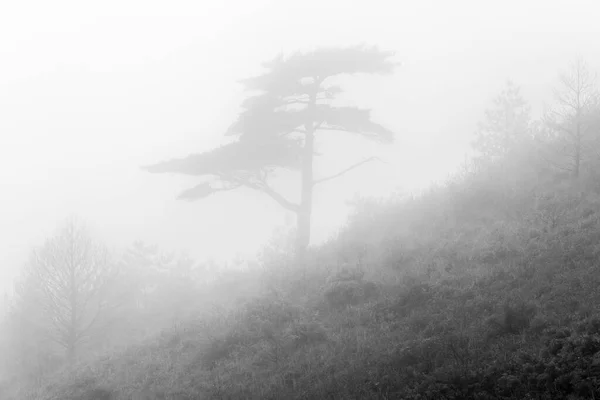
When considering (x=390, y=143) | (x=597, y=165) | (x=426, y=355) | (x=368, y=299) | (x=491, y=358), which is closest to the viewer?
(x=491, y=358)

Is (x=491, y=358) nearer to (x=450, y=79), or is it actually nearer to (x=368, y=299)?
(x=368, y=299)

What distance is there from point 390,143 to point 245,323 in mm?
11343

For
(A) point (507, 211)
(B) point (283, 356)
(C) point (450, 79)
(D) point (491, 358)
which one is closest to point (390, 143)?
(A) point (507, 211)

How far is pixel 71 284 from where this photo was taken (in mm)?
20750

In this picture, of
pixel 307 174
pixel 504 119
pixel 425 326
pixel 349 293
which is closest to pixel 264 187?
pixel 307 174

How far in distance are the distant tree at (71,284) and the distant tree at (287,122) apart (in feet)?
17.5

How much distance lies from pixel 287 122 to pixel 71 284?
1137 cm

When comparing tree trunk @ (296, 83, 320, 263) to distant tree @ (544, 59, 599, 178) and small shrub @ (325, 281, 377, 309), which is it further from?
distant tree @ (544, 59, 599, 178)

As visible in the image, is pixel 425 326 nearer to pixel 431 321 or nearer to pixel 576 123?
pixel 431 321

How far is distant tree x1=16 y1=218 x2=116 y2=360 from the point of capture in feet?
67.5

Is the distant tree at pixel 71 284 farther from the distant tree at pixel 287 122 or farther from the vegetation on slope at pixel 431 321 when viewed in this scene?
the vegetation on slope at pixel 431 321

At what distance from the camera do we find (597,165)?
43.0 feet

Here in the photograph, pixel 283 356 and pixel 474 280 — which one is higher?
pixel 474 280

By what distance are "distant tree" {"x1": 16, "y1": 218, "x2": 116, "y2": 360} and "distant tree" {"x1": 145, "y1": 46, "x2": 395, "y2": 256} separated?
5.34 meters
